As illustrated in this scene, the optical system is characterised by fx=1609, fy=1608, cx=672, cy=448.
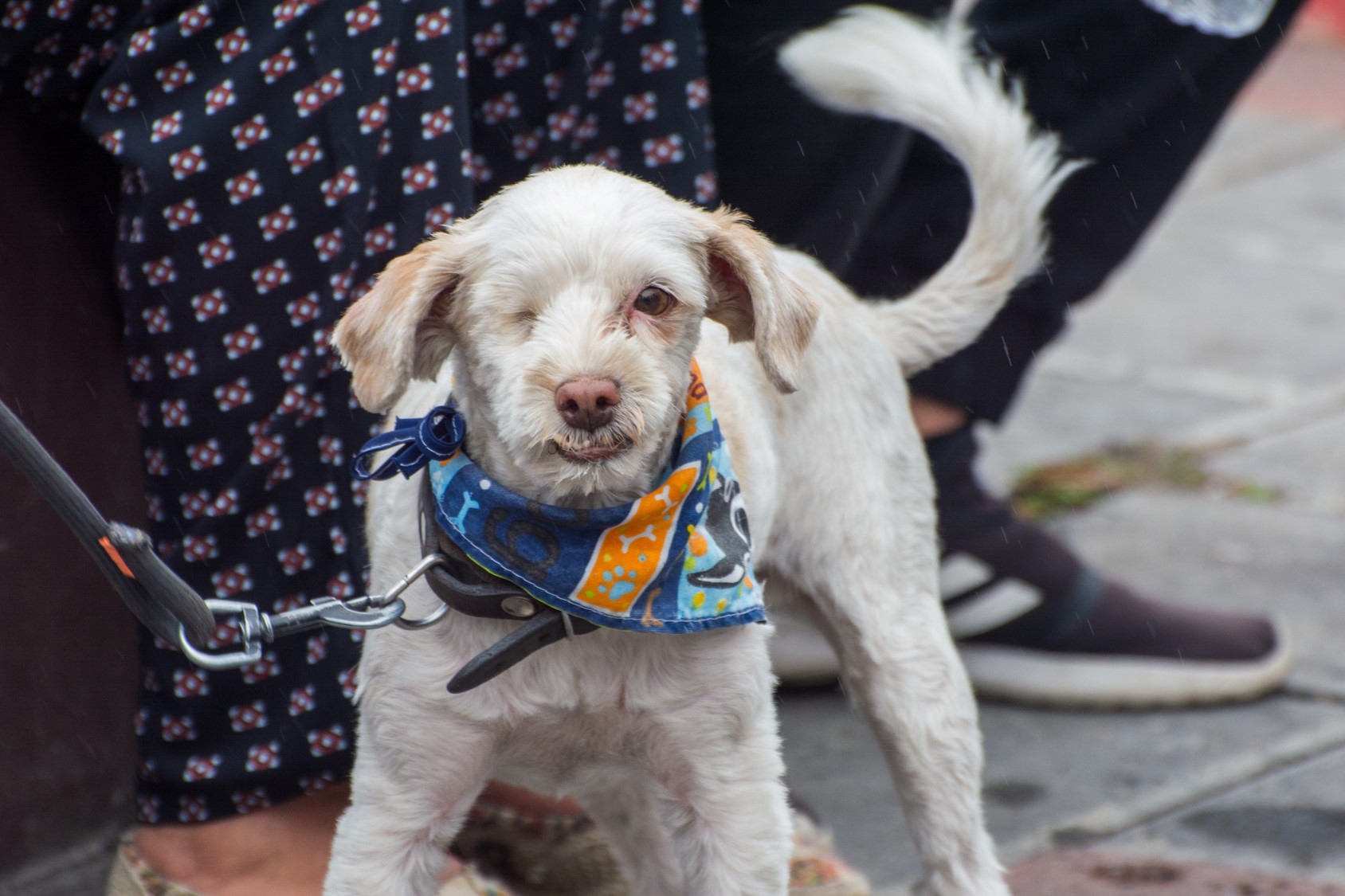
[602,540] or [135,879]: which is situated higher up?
[602,540]

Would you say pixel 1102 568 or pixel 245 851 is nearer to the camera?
pixel 245 851

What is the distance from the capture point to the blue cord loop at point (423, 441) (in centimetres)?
200

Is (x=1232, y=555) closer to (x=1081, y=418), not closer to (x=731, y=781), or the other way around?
(x=1081, y=418)

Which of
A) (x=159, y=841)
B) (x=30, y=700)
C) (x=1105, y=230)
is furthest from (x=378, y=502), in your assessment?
(x=1105, y=230)

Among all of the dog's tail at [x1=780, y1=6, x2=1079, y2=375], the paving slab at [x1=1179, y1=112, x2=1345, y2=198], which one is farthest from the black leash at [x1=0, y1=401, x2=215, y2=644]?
the paving slab at [x1=1179, y1=112, x2=1345, y2=198]

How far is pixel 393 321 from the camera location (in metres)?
1.91

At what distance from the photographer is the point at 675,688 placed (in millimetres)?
2086

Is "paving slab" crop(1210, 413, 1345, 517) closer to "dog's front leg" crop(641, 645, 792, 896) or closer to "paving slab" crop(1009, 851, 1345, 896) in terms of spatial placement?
"paving slab" crop(1009, 851, 1345, 896)

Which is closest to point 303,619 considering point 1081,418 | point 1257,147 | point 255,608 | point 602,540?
point 255,608

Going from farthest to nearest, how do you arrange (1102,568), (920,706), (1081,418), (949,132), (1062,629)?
(1081,418) → (1102,568) → (1062,629) → (949,132) → (920,706)

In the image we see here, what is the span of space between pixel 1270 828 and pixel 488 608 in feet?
5.95

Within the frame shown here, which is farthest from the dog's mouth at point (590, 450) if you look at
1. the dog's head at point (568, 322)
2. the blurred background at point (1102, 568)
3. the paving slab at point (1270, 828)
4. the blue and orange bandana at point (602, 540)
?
the paving slab at point (1270, 828)

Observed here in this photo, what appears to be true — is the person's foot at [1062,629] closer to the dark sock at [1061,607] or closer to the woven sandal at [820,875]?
the dark sock at [1061,607]

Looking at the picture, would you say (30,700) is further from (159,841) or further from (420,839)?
(420,839)
